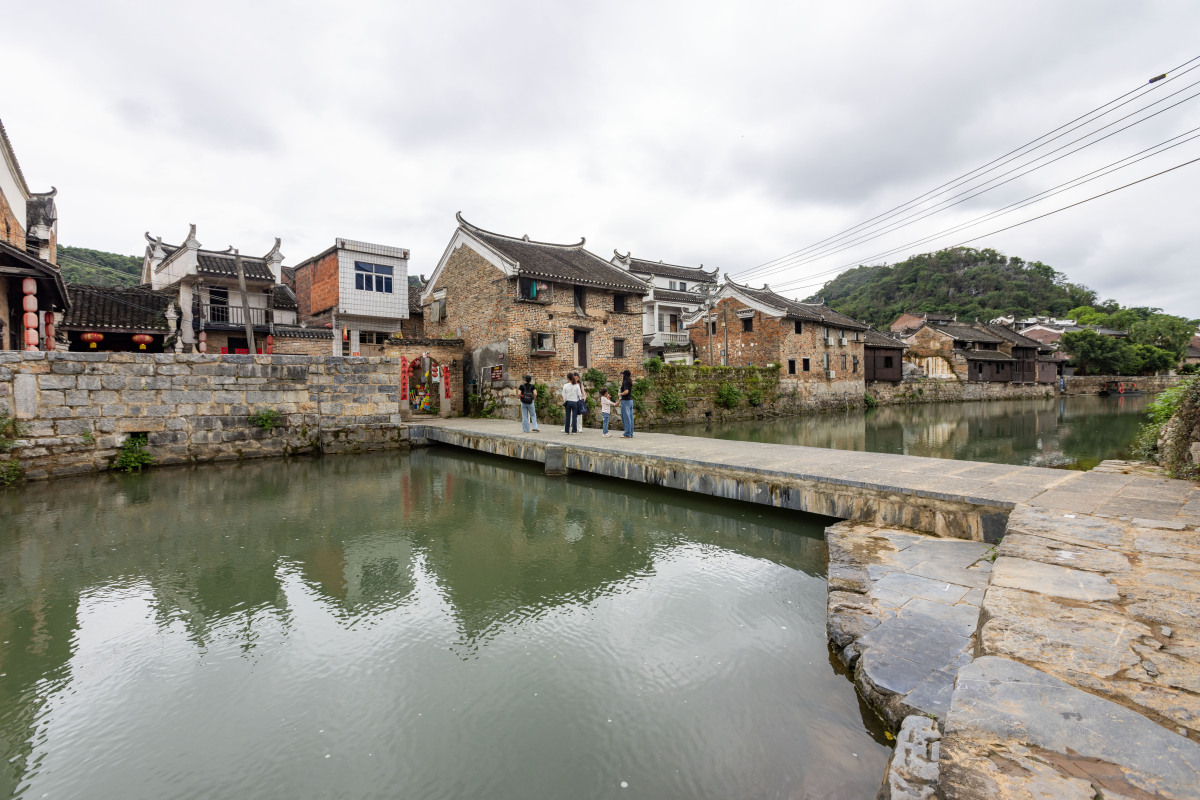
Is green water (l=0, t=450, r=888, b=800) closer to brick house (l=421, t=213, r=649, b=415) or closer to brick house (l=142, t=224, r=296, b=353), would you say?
brick house (l=421, t=213, r=649, b=415)

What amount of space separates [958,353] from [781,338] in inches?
737

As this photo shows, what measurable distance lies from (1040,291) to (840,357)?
51.6 meters

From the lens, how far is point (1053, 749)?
5.36ft

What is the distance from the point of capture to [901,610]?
145 inches

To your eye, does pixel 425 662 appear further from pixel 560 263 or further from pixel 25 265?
pixel 560 263

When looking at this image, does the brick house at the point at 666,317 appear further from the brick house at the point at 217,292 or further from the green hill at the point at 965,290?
the green hill at the point at 965,290

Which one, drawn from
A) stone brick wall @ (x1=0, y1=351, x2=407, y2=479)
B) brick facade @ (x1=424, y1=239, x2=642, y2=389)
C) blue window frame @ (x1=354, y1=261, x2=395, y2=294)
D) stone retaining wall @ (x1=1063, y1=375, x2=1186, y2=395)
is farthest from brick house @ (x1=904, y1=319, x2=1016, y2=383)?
stone brick wall @ (x1=0, y1=351, x2=407, y2=479)

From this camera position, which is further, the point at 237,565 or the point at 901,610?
the point at 237,565

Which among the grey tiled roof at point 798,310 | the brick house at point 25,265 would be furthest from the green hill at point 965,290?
the brick house at point 25,265

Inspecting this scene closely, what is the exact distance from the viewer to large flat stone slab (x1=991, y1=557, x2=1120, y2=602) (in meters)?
2.83

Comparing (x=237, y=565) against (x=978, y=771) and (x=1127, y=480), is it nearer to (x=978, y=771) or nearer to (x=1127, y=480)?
(x=978, y=771)

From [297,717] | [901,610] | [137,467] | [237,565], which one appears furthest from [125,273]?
[901,610]

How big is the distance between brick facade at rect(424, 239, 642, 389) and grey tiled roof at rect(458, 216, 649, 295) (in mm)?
496

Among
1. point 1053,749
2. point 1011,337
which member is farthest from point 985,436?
point 1011,337
